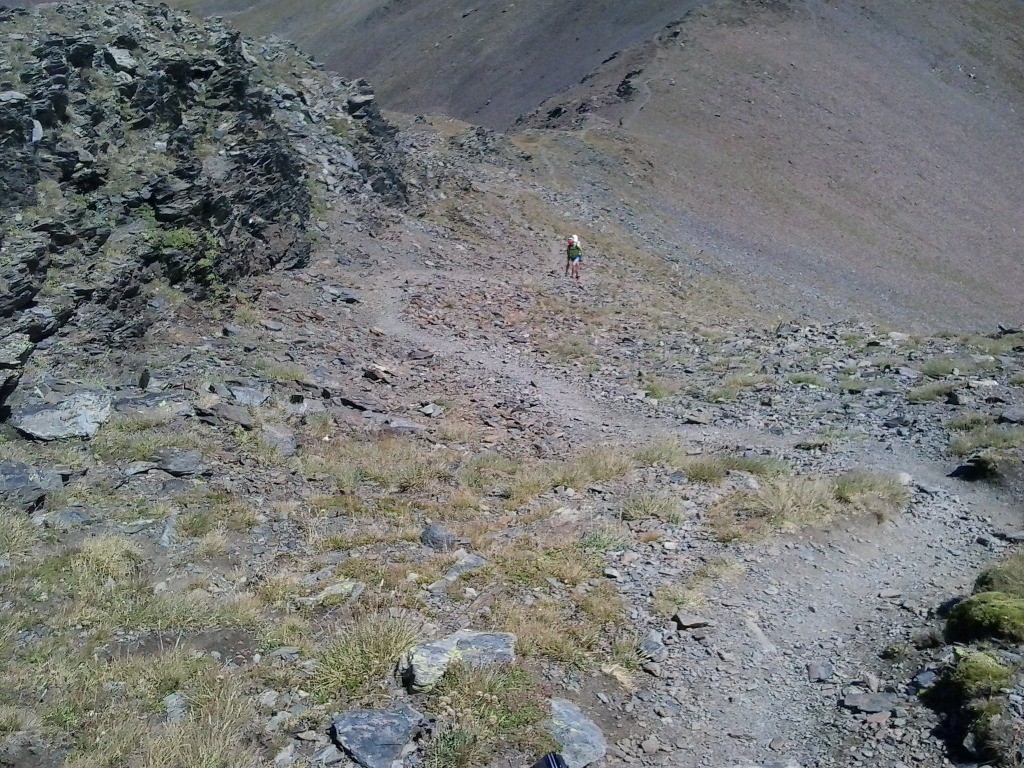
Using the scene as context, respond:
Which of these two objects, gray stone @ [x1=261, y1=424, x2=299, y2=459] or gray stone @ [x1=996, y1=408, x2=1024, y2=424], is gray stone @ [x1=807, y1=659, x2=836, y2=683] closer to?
gray stone @ [x1=996, y1=408, x2=1024, y2=424]

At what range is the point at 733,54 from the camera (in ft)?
131

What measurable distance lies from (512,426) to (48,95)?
944cm

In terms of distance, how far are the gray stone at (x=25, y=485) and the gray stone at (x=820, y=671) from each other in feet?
22.8

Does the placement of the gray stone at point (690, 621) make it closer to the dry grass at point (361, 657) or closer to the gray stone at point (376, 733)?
the dry grass at point (361, 657)

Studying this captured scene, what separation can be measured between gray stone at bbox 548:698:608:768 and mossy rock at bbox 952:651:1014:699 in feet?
7.93

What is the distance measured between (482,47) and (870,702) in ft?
184

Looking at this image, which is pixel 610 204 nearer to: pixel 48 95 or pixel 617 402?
pixel 617 402

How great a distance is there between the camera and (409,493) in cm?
891

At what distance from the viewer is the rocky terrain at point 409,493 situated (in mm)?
5102

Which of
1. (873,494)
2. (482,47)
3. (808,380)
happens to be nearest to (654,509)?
(873,494)

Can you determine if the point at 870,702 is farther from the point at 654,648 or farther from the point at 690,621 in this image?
the point at 654,648

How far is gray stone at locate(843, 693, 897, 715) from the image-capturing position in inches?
210

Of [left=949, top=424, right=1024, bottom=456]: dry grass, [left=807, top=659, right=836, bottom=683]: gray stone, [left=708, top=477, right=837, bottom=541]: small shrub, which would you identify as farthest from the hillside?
[left=807, top=659, right=836, bottom=683]: gray stone

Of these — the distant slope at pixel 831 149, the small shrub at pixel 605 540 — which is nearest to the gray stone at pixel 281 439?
the small shrub at pixel 605 540
